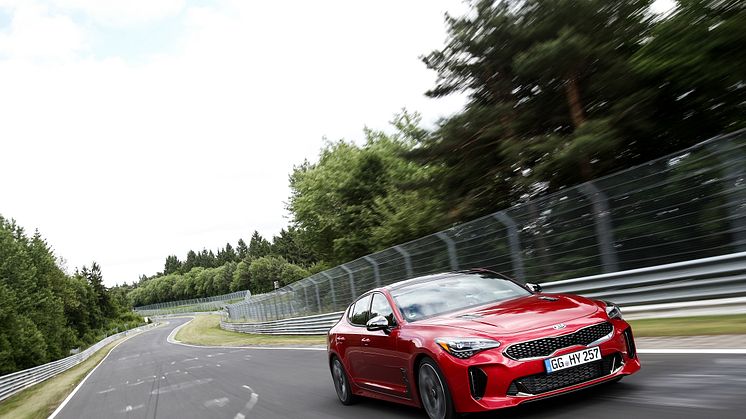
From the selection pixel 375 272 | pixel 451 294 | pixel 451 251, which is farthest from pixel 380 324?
pixel 375 272

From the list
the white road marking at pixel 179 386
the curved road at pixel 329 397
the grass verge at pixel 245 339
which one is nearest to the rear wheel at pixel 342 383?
the curved road at pixel 329 397

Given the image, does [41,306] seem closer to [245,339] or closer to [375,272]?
[245,339]

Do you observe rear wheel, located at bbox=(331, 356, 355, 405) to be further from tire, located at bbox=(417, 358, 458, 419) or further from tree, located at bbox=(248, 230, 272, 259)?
tree, located at bbox=(248, 230, 272, 259)

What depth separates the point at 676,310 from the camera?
32.2 ft

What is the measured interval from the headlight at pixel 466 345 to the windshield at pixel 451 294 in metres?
0.90

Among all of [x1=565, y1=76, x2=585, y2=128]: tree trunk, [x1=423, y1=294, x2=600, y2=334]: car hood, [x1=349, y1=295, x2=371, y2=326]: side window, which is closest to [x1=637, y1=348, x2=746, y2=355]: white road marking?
[x1=423, y1=294, x2=600, y2=334]: car hood

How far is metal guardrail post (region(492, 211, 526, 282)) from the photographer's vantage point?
13445 mm

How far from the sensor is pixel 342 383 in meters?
8.01

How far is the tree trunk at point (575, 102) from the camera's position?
19.6 metres

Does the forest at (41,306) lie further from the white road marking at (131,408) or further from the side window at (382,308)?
the side window at (382,308)

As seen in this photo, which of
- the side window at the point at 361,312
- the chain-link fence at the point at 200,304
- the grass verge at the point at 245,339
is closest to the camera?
the side window at the point at 361,312

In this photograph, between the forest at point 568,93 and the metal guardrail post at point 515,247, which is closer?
the metal guardrail post at point 515,247

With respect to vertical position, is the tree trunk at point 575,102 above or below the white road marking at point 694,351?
above

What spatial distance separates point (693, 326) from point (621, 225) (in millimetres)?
2386
